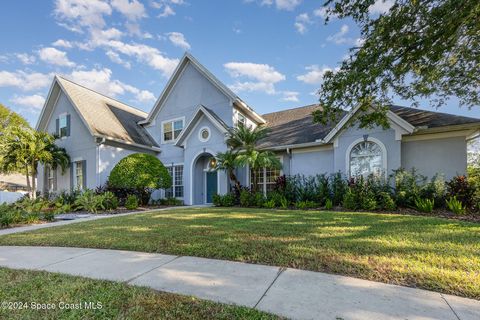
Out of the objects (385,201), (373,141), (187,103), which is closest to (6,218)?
(187,103)

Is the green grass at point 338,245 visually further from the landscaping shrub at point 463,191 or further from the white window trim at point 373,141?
the white window trim at point 373,141

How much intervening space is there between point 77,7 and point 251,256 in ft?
40.9

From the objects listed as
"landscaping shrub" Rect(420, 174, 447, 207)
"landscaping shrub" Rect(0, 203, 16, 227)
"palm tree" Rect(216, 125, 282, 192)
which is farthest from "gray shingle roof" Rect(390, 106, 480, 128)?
"landscaping shrub" Rect(0, 203, 16, 227)

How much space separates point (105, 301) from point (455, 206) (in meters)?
10.2

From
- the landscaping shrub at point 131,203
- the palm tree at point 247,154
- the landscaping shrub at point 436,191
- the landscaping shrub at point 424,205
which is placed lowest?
the landscaping shrub at point 131,203

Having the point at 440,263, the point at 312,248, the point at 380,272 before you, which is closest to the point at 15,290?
the point at 312,248

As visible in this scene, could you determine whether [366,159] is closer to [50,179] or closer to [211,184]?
[211,184]

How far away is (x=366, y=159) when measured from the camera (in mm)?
11320

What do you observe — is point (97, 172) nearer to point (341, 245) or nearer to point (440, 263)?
point (341, 245)

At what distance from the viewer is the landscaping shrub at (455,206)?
7.89 m

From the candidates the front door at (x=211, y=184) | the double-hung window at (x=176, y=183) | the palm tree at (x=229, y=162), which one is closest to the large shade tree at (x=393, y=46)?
the palm tree at (x=229, y=162)

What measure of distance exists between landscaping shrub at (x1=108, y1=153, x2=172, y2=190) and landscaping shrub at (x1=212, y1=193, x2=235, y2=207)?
3.41 meters

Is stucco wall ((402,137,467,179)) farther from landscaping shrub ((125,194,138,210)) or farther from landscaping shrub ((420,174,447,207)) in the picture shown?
landscaping shrub ((125,194,138,210))

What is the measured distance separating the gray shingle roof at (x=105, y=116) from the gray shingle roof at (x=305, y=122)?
8650mm
